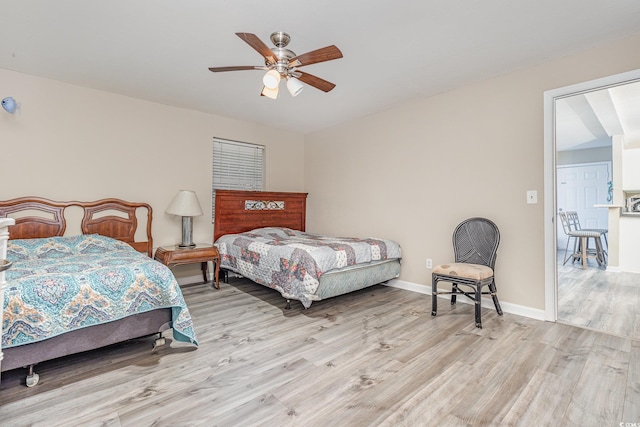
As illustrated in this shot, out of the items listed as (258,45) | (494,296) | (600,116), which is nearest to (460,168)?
(494,296)

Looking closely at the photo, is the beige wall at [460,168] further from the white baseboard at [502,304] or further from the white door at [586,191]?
the white door at [586,191]

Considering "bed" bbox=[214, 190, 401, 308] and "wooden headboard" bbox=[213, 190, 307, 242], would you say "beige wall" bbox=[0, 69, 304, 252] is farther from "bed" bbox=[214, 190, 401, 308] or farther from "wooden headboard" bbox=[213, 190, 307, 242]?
"bed" bbox=[214, 190, 401, 308]

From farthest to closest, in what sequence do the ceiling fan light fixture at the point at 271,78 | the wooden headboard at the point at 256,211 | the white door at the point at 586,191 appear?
the white door at the point at 586,191 < the wooden headboard at the point at 256,211 < the ceiling fan light fixture at the point at 271,78

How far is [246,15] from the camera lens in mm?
2088

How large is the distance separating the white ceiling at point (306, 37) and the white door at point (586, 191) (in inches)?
182

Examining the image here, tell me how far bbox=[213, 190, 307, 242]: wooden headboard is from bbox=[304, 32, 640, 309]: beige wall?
774mm

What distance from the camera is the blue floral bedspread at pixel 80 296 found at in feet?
5.55

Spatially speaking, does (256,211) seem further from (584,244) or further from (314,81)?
(584,244)

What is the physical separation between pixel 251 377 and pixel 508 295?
2.57 m

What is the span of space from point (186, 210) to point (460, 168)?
3297mm

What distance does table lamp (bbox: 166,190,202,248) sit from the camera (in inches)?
146

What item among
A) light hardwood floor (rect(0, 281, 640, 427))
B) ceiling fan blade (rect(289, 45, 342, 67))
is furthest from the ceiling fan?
light hardwood floor (rect(0, 281, 640, 427))

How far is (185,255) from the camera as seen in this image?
3.56 metres

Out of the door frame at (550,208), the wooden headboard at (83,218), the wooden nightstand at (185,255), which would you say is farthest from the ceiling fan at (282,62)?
the wooden headboard at (83,218)
